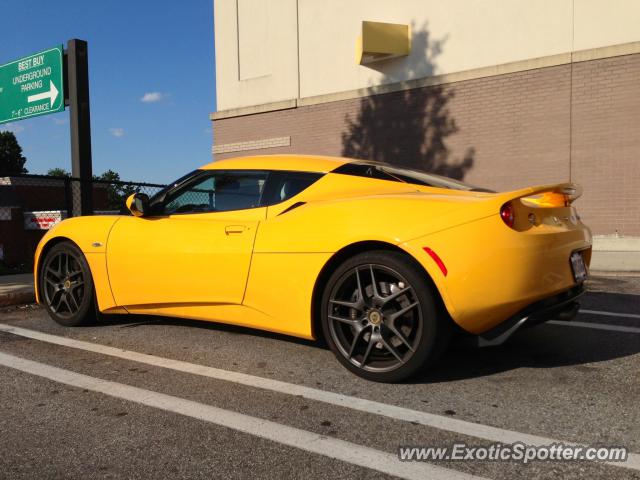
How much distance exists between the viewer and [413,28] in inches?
469

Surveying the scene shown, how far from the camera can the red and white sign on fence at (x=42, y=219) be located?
353 inches

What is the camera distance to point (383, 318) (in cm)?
314

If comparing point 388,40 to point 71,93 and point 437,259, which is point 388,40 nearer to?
point 71,93

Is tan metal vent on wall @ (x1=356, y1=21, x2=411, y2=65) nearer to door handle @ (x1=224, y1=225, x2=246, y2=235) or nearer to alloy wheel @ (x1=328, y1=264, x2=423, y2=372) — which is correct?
door handle @ (x1=224, y1=225, x2=246, y2=235)

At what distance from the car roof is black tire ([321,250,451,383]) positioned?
0.90m

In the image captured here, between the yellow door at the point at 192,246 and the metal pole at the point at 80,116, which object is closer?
the yellow door at the point at 192,246

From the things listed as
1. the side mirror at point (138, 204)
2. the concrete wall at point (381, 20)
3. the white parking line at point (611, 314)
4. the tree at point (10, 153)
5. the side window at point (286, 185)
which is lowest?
the white parking line at point (611, 314)

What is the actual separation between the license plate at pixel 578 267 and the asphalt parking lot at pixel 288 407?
0.58 m

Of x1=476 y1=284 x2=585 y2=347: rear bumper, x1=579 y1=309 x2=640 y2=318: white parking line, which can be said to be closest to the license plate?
x1=476 y1=284 x2=585 y2=347: rear bumper

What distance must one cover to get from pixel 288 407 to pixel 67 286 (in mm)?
2922

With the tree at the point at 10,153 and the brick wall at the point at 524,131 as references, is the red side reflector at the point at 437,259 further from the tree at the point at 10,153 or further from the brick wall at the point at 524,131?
the tree at the point at 10,153

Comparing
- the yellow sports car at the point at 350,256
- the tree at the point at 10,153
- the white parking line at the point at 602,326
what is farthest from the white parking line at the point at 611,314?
the tree at the point at 10,153

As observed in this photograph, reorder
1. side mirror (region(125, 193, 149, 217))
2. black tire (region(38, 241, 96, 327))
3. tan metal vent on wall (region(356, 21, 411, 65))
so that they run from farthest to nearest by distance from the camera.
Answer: tan metal vent on wall (region(356, 21, 411, 65)) → black tire (region(38, 241, 96, 327)) → side mirror (region(125, 193, 149, 217))

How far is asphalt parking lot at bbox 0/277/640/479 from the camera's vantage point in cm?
222
